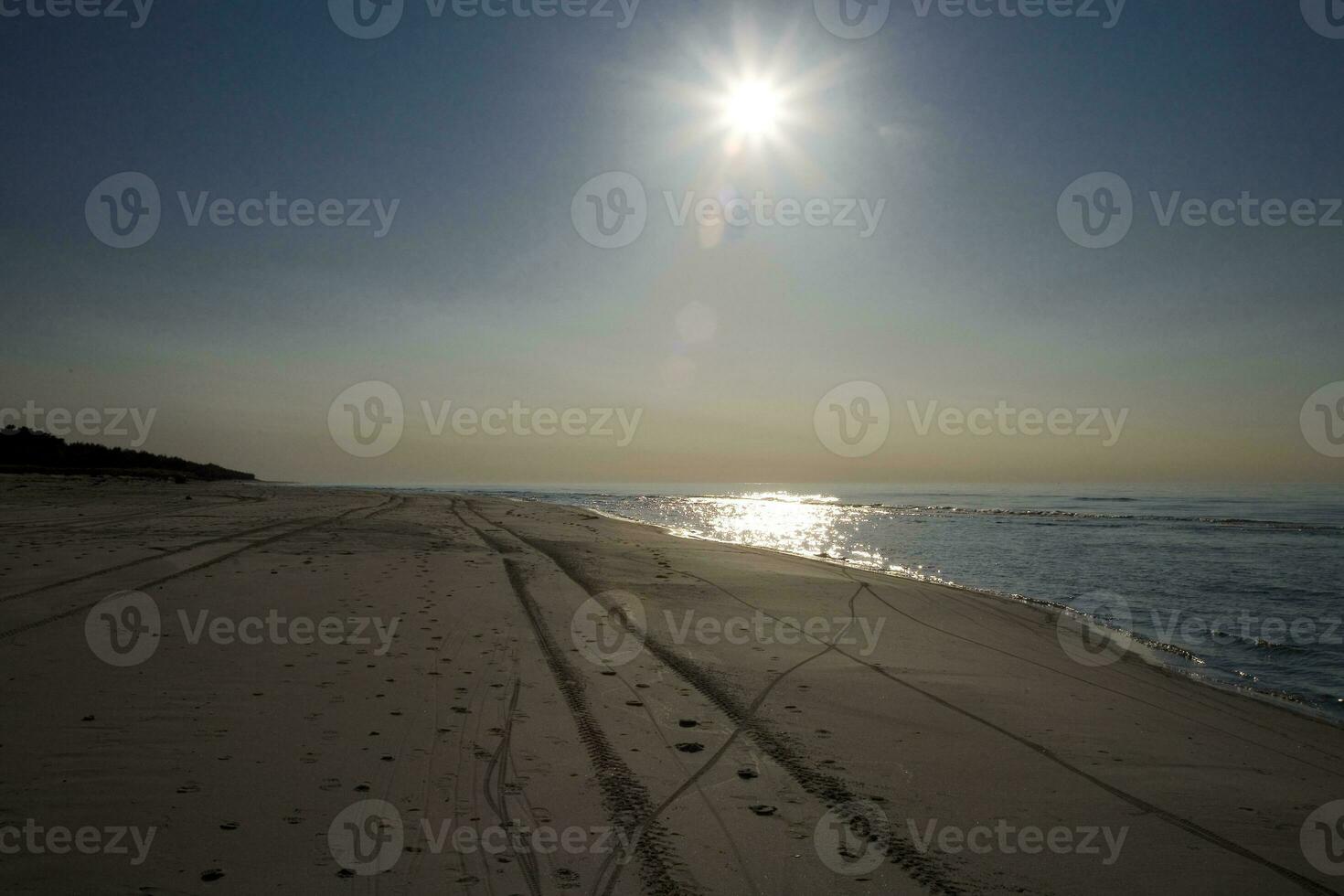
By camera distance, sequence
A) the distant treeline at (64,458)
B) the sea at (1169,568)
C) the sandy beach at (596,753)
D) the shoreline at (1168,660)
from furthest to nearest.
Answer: the distant treeline at (64,458) → the sea at (1169,568) → the shoreline at (1168,660) → the sandy beach at (596,753)

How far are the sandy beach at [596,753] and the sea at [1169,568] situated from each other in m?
2.17

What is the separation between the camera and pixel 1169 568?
19281 millimetres

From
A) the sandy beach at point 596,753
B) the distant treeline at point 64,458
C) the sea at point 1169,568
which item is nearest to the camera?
the sandy beach at point 596,753

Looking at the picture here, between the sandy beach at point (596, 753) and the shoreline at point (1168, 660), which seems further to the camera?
the shoreline at point (1168, 660)

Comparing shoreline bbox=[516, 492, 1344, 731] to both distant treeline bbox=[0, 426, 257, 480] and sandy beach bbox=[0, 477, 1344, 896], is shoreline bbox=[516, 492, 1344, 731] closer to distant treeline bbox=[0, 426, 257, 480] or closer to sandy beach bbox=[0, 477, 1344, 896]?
sandy beach bbox=[0, 477, 1344, 896]

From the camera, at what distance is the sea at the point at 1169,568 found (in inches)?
398

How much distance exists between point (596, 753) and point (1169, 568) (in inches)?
811

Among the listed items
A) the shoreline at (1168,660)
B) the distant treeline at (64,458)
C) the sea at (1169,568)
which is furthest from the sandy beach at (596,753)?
the distant treeline at (64,458)

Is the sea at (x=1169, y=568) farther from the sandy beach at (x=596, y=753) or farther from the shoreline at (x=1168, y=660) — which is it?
the sandy beach at (x=596, y=753)

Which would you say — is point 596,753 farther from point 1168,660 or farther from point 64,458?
point 64,458

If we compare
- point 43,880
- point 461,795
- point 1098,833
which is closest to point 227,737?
point 43,880

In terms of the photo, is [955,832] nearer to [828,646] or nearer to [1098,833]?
[1098,833]

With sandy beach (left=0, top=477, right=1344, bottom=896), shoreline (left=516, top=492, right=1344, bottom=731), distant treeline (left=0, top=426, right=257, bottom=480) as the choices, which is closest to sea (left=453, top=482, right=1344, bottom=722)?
shoreline (left=516, top=492, right=1344, bottom=731)

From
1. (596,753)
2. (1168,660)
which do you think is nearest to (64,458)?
(596,753)
